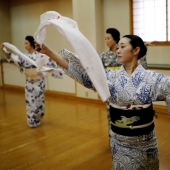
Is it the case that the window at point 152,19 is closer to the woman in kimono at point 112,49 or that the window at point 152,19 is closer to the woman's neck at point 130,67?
the woman in kimono at point 112,49

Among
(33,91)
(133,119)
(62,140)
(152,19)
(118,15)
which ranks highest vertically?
(118,15)

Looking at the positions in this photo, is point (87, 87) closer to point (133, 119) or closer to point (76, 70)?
point (76, 70)

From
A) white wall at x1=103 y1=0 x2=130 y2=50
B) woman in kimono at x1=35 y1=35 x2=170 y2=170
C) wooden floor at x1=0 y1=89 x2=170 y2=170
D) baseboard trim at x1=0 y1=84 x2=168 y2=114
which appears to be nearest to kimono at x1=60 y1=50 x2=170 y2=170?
woman in kimono at x1=35 y1=35 x2=170 y2=170

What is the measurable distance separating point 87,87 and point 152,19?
4.01m

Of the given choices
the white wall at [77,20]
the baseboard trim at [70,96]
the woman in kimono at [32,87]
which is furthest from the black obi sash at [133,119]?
the white wall at [77,20]

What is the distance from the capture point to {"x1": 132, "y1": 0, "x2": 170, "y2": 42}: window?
552 centimetres

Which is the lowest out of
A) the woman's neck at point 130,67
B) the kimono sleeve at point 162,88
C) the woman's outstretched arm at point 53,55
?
the kimono sleeve at point 162,88

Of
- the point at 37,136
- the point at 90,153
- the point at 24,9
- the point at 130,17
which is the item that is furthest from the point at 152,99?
the point at 24,9

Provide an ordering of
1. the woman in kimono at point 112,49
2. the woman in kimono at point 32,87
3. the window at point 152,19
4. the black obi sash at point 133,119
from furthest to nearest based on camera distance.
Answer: the window at point 152,19 → the woman in kimono at point 32,87 → the woman in kimono at point 112,49 → the black obi sash at point 133,119

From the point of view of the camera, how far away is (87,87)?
216 centimetres

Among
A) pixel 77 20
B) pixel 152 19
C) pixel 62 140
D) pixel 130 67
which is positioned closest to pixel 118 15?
pixel 152 19

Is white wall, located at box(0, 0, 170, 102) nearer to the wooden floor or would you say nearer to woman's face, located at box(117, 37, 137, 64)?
the wooden floor

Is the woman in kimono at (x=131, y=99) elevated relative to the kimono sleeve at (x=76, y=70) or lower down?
lower down

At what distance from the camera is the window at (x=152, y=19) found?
5520 mm
